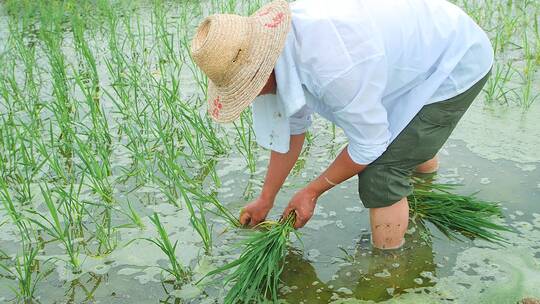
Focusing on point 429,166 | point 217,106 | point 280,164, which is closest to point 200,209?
point 280,164

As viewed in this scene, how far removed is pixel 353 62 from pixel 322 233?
92 centimetres

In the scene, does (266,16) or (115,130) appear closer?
(266,16)

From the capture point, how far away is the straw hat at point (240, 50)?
1.74 meters

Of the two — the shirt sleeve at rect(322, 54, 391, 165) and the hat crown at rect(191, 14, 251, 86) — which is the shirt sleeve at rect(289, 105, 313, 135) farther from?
the hat crown at rect(191, 14, 251, 86)

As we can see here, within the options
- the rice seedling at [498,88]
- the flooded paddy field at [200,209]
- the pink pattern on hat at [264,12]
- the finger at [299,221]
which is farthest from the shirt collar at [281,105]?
the rice seedling at [498,88]

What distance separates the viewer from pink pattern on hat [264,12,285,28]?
1.82 m

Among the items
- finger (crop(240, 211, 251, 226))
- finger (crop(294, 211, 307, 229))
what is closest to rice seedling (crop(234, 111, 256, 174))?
finger (crop(240, 211, 251, 226))

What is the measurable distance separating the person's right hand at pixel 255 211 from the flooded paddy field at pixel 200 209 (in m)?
0.09

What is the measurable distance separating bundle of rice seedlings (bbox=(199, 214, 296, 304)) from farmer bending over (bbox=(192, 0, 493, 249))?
0.11m

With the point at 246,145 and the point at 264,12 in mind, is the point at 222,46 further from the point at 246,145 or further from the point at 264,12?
the point at 246,145

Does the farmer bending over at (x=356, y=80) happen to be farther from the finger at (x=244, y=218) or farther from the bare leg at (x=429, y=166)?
the bare leg at (x=429, y=166)

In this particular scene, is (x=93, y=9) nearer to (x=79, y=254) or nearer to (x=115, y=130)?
(x=115, y=130)

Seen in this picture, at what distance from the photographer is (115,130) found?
138 inches

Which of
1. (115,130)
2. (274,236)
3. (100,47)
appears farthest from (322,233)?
(100,47)
